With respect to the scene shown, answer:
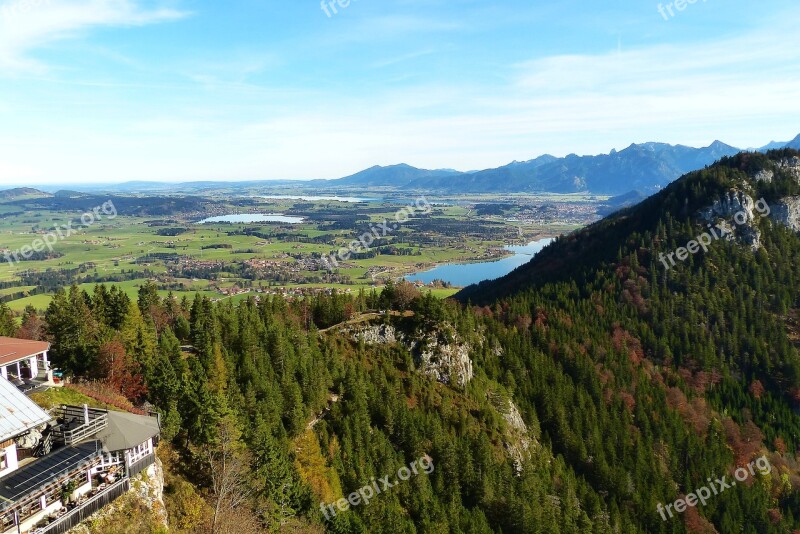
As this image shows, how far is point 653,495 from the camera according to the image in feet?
281

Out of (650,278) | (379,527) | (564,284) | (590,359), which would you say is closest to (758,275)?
(650,278)

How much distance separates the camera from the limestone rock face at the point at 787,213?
174375 millimetres

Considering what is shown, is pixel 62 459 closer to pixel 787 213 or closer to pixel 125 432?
pixel 125 432

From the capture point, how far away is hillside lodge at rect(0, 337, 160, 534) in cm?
2856

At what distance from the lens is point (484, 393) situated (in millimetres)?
91812

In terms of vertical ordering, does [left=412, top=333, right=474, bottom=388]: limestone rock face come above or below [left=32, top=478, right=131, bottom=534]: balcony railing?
below

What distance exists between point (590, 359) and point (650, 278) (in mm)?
53301

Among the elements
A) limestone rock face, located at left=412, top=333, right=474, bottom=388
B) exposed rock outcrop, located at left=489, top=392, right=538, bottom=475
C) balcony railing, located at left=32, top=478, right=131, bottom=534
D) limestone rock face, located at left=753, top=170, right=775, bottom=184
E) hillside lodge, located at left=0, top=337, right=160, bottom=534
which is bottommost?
exposed rock outcrop, located at left=489, top=392, right=538, bottom=475

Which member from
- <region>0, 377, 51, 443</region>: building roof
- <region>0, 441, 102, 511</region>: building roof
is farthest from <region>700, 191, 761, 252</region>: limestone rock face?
<region>0, 377, 51, 443</region>: building roof

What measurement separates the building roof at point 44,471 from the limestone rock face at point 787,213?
686ft

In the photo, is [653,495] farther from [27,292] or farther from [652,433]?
[27,292]

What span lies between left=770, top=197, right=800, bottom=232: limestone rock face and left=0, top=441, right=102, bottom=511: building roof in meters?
209

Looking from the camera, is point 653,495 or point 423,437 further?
point 653,495

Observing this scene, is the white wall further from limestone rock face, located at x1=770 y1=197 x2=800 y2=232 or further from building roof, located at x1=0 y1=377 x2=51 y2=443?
limestone rock face, located at x1=770 y1=197 x2=800 y2=232
